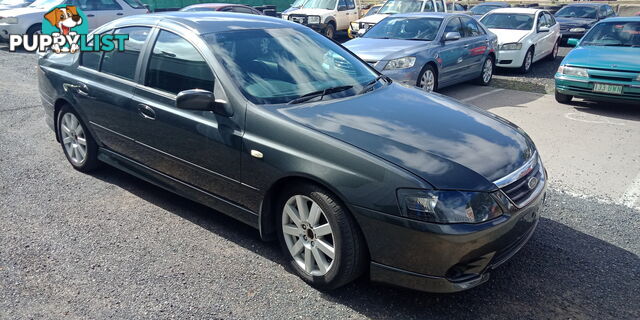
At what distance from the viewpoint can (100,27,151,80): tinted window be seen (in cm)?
440

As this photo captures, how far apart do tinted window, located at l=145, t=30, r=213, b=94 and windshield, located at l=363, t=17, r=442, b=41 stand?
19.8ft

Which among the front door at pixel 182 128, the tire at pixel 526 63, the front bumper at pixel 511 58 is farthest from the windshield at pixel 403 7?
the front door at pixel 182 128

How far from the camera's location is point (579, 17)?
1761cm

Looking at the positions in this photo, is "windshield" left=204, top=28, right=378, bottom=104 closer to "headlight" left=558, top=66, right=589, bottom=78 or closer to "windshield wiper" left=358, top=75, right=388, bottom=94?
"windshield wiper" left=358, top=75, right=388, bottom=94

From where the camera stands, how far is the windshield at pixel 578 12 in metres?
17.5

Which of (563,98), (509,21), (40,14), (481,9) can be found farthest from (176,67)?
(481,9)

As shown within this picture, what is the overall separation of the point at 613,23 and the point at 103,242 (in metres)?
9.09

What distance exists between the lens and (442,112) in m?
3.83

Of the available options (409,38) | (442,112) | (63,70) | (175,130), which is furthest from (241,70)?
(409,38)

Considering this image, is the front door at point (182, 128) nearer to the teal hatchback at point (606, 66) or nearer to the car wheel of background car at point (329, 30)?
the teal hatchback at point (606, 66)

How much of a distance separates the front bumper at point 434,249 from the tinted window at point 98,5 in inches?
569

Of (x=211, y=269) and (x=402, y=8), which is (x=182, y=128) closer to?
(x=211, y=269)

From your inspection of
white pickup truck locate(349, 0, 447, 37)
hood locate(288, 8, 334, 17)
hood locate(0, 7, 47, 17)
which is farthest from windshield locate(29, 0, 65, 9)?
white pickup truck locate(349, 0, 447, 37)

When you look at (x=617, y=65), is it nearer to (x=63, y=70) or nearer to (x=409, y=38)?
(x=409, y=38)
